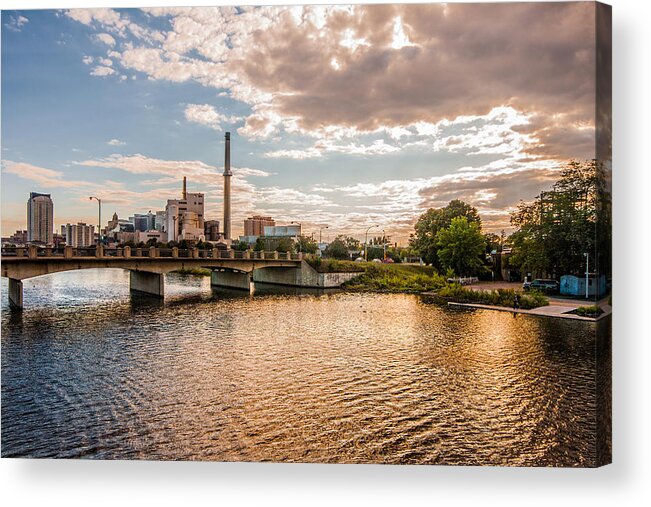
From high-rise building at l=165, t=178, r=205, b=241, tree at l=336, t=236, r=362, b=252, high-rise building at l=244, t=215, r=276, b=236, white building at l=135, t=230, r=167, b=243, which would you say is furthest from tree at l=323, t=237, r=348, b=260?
white building at l=135, t=230, r=167, b=243

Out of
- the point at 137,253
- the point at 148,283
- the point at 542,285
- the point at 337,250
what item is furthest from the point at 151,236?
the point at 542,285

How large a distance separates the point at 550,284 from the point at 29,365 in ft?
36.9

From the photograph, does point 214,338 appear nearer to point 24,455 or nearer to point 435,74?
point 24,455

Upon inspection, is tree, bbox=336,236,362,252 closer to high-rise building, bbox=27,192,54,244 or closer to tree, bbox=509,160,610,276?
tree, bbox=509,160,610,276

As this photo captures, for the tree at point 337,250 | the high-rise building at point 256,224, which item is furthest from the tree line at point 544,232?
the tree at point 337,250

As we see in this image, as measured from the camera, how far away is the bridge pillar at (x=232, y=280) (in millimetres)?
27688

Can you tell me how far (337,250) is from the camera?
31.6 meters

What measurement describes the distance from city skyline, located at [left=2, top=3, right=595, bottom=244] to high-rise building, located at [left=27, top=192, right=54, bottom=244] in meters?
0.18

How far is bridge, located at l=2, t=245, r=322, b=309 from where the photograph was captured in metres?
15.0

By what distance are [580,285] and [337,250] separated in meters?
24.5

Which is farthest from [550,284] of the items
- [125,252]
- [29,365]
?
[125,252]

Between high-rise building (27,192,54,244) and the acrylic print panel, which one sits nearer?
the acrylic print panel

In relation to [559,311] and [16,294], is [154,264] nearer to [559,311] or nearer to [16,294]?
[16,294]

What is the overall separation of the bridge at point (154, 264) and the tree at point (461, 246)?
11.9m
